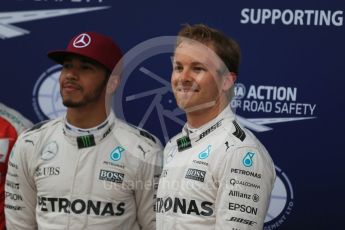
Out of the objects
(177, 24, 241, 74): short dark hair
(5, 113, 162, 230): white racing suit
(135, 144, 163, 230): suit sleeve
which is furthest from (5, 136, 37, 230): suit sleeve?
(177, 24, 241, 74): short dark hair

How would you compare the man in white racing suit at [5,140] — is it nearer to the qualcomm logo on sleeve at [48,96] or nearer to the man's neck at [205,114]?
the qualcomm logo on sleeve at [48,96]

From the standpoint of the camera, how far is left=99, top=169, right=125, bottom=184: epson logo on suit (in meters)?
2.58

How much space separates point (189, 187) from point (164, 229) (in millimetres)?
170

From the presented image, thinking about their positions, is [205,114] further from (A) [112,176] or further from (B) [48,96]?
(B) [48,96]

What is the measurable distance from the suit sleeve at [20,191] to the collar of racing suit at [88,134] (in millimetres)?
176

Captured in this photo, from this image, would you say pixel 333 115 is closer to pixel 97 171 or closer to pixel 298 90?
pixel 298 90

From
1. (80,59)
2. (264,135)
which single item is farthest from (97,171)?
(264,135)

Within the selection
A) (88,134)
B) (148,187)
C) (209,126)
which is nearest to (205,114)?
(209,126)

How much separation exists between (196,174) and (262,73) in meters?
0.94

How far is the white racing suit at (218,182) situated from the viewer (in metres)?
2.08

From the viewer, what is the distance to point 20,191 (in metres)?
2.71

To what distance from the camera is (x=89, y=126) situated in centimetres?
267

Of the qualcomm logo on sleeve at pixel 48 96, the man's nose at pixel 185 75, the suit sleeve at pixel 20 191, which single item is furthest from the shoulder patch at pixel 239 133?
the qualcomm logo on sleeve at pixel 48 96

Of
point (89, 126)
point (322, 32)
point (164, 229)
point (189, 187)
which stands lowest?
point (164, 229)
